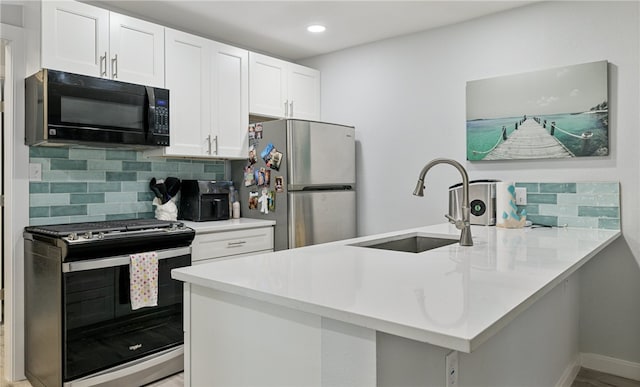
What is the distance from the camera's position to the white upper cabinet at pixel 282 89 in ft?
11.8

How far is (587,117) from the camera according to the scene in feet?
8.99

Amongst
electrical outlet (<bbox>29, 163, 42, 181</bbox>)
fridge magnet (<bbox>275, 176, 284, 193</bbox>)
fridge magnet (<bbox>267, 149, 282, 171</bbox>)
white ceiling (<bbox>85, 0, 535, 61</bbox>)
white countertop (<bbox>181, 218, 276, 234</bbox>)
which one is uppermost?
white ceiling (<bbox>85, 0, 535, 61</bbox>)

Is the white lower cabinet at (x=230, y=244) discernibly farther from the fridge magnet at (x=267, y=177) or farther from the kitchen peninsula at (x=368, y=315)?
the kitchen peninsula at (x=368, y=315)

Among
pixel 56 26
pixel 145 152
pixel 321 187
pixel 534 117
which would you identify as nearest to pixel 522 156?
pixel 534 117

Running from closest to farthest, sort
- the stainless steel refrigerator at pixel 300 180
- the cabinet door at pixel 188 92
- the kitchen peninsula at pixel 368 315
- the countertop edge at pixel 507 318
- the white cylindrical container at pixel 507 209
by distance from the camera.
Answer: the countertop edge at pixel 507 318 → the kitchen peninsula at pixel 368 315 → the white cylindrical container at pixel 507 209 → the cabinet door at pixel 188 92 → the stainless steel refrigerator at pixel 300 180

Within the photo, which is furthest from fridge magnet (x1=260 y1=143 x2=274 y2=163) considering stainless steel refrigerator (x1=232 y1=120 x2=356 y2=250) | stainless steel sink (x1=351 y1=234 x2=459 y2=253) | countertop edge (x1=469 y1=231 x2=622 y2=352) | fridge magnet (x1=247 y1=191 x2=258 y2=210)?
countertop edge (x1=469 y1=231 x2=622 y2=352)

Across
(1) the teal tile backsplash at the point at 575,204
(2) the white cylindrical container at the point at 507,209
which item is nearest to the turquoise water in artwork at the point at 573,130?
(1) the teal tile backsplash at the point at 575,204

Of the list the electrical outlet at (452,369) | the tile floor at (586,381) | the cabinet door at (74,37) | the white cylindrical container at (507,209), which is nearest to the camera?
the electrical outlet at (452,369)

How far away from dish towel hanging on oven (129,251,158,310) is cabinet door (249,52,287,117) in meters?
1.54

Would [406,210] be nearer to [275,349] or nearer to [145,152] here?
[145,152]

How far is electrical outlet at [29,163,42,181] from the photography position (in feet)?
8.68

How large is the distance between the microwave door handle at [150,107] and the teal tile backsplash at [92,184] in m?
0.38

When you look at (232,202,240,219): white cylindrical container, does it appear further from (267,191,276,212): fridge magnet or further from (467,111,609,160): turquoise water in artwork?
(467,111,609,160): turquoise water in artwork

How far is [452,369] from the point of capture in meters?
1.23
